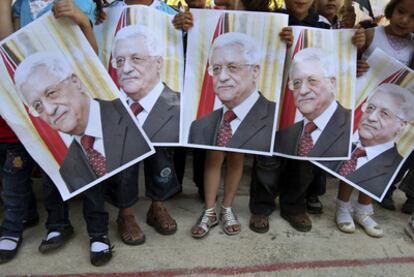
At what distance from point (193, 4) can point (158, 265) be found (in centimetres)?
153

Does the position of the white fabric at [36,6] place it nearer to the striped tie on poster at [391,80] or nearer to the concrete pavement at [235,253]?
the concrete pavement at [235,253]

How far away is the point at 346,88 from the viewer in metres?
2.13

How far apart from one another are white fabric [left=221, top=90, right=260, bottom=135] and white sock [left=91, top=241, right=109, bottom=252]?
3.00ft

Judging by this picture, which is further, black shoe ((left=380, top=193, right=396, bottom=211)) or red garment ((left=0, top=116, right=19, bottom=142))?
black shoe ((left=380, top=193, right=396, bottom=211))

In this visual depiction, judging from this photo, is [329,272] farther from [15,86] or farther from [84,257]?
[15,86]

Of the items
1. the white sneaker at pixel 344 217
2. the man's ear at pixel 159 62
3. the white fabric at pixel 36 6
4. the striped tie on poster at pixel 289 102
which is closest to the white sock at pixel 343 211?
the white sneaker at pixel 344 217

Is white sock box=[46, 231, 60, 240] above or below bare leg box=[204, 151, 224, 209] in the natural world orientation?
below

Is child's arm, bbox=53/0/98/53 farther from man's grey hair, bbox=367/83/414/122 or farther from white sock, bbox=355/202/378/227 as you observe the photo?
white sock, bbox=355/202/378/227

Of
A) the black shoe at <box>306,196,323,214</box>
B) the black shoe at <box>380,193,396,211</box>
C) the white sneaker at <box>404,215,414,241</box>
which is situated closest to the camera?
the white sneaker at <box>404,215,414,241</box>

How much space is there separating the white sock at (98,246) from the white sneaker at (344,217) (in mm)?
1453

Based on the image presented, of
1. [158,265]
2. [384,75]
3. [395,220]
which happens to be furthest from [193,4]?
[395,220]

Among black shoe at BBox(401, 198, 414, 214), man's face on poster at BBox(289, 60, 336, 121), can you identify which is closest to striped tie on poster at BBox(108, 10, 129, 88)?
man's face on poster at BBox(289, 60, 336, 121)

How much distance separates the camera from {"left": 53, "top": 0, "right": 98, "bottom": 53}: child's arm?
1.66m

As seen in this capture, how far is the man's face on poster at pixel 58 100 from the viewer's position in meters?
1.75
